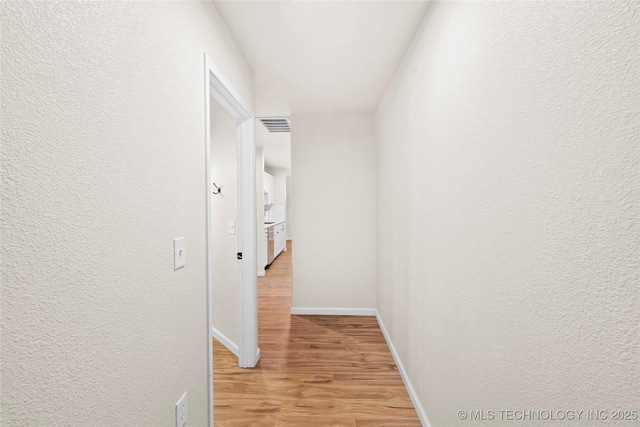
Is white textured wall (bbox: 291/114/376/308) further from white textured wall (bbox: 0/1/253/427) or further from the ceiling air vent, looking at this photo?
white textured wall (bbox: 0/1/253/427)

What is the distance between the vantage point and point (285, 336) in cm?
308

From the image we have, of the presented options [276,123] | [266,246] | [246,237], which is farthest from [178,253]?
[266,246]

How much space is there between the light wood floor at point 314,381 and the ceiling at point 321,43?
244 centimetres

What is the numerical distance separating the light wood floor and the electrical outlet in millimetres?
684

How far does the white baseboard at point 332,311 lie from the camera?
3.64 metres

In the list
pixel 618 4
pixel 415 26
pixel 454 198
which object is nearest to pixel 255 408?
pixel 454 198

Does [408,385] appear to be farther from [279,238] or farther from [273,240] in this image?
[279,238]

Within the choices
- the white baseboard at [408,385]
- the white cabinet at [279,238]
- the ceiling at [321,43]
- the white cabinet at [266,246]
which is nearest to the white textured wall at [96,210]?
the ceiling at [321,43]

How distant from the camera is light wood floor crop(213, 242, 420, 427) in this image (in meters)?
1.90

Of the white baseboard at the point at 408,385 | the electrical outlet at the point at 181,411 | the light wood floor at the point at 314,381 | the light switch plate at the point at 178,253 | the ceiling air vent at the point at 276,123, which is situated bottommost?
the light wood floor at the point at 314,381

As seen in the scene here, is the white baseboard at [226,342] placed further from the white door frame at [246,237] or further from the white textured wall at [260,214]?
the white textured wall at [260,214]

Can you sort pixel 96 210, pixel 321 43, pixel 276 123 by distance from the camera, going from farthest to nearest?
1. pixel 276 123
2. pixel 321 43
3. pixel 96 210

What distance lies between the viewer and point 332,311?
3686 millimetres

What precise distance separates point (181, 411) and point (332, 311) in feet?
8.35
